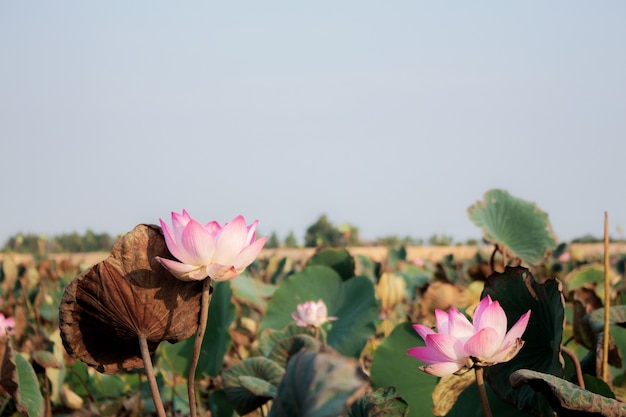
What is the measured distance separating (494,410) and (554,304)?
0.88ft

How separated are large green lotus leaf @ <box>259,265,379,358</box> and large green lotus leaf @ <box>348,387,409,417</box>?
0.93m

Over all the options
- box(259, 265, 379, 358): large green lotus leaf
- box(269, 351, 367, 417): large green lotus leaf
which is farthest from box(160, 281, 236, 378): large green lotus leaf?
box(269, 351, 367, 417): large green lotus leaf

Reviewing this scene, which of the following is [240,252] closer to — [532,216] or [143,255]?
[143,255]

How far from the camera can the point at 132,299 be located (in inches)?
33.0

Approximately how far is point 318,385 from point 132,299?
14.3 inches

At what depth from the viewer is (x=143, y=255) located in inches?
33.1

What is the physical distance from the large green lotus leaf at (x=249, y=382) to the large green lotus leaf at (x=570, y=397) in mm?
410

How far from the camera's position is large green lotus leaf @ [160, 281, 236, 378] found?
4.97 feet

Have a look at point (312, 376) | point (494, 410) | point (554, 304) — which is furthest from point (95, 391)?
point (312, 376)

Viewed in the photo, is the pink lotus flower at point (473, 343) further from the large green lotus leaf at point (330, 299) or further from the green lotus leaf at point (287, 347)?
the large green lotus leaf at point (330, 299)

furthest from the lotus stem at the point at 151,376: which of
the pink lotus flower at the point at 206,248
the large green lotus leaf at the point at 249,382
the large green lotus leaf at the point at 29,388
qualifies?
the large green lotus leaf at the point at 29,388

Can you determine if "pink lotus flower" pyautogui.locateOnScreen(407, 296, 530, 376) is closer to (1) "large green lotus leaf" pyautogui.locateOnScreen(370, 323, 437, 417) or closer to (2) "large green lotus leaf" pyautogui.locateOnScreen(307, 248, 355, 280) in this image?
(1) "large green lotus leaf" pyautogui.locateOnScreen(370, 323, 437, 417)

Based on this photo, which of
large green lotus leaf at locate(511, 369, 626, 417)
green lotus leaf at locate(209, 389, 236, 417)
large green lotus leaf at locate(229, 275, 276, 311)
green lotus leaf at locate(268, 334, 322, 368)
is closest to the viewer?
large green lotus leaf at locate(511, 369, 626, 417)

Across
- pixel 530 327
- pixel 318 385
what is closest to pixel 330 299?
pixel 530 327
